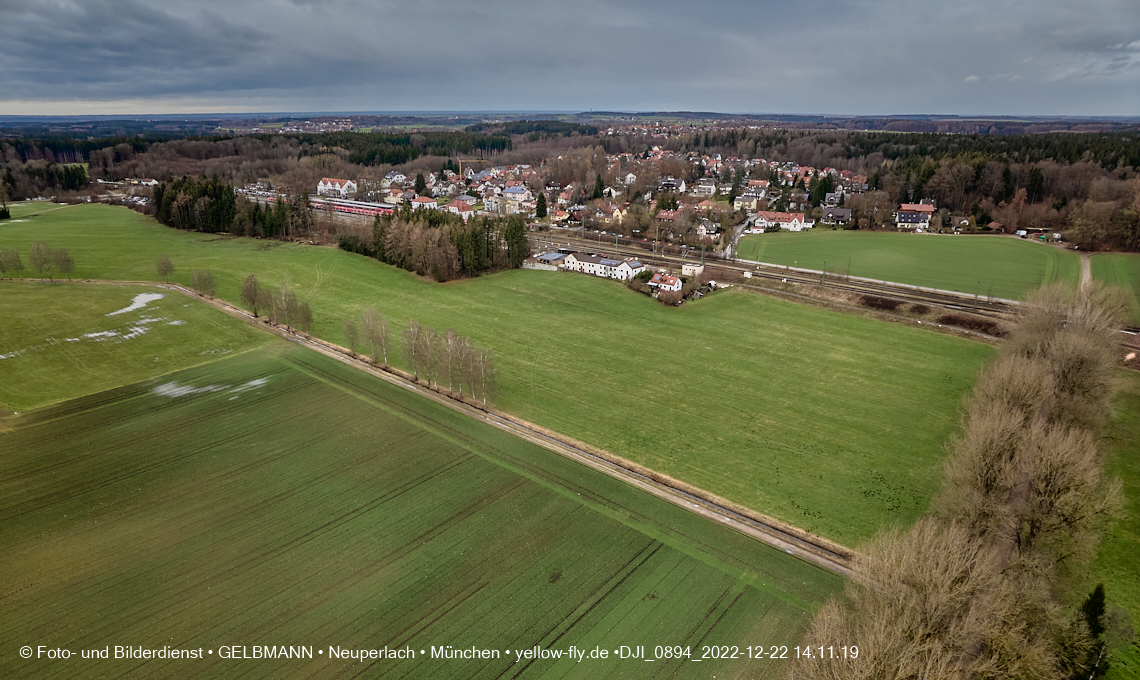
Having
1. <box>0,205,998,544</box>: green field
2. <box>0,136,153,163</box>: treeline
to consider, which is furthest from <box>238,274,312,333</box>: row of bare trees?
<box>0,136,153,163</box>: treeline

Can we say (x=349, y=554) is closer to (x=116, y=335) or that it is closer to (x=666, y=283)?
(x=116, y=335)

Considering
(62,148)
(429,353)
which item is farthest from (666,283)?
(62,148)

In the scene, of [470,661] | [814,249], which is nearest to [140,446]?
[470,661]

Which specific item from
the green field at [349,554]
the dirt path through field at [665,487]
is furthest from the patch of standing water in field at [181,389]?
the dirt path through field at [665,487]

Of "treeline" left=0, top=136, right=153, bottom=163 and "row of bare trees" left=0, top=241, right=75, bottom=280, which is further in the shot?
"treeline" left=0, top=136, right=153, bottom=163

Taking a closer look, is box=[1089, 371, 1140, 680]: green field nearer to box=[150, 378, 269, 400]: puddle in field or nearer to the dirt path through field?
the dirt path through field
